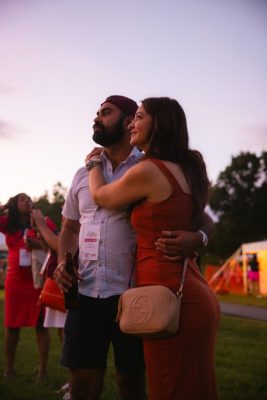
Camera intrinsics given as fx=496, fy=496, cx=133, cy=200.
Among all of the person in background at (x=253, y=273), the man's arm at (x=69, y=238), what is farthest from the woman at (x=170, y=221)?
the person in background at (x=253, y=273)

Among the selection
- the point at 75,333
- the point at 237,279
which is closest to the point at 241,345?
the point at 75,333

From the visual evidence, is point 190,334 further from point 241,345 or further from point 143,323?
point 241,345

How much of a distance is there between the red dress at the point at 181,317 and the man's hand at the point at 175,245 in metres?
0.03

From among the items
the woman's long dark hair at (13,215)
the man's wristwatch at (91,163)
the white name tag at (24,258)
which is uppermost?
the man's wristwatch at (91,163)

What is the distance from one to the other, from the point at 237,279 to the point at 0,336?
18381 millimetres

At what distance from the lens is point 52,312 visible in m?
5.15

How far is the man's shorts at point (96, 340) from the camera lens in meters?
2.72

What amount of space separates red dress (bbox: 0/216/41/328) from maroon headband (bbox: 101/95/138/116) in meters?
3.12

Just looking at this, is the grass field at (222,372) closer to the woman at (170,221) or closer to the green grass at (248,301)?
the woman at (170,221)

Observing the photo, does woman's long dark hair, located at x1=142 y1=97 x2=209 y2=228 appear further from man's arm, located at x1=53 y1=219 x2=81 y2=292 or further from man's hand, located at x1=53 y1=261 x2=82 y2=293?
man's arm, located at x1=53 y1=219 x2=81 y2=292

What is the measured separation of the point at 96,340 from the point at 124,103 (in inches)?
55.3

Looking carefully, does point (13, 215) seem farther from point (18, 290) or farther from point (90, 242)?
point (90, 242)

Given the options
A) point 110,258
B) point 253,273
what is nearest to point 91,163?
point 110,258

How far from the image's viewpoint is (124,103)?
9.94 feet
